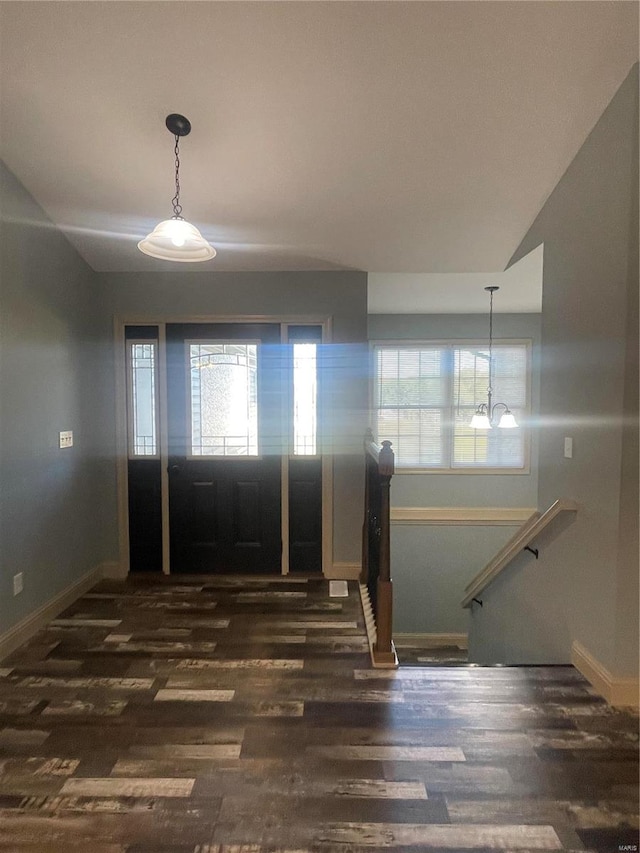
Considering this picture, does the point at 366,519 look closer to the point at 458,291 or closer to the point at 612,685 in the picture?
the point at 612,685

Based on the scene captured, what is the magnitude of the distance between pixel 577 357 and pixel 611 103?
1136 millimetres

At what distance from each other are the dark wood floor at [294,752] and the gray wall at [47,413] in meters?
0.58

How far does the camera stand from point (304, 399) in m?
3.42

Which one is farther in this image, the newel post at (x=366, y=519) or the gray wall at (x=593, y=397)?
the newel post at (x=366, y=519)

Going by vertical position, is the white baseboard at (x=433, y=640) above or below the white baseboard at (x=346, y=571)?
below

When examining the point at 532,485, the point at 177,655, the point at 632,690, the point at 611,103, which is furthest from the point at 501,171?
the point at 532,485

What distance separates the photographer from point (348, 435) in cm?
340

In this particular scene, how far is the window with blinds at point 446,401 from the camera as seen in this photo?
4996 millimetres

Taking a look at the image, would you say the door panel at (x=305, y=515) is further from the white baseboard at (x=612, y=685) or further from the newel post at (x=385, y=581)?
the white baseboard at (x=612, y=685)

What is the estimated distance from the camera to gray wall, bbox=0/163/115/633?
2.44 meters

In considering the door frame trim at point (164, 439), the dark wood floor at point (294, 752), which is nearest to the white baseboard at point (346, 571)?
the door frame trim at point (164, 439)

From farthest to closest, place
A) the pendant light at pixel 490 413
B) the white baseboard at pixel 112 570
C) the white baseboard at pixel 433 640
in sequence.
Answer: the white baseboard at pixel 433 640, the pendant light at pixel 490 413, the white baseboard at pixel 112 570

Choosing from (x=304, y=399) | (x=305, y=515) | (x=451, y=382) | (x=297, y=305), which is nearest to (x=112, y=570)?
(x=305, y=515)

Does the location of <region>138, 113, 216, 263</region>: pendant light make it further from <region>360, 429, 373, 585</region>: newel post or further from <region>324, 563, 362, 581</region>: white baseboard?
<region>324, 563, 362, 581</region>: white baseboard
